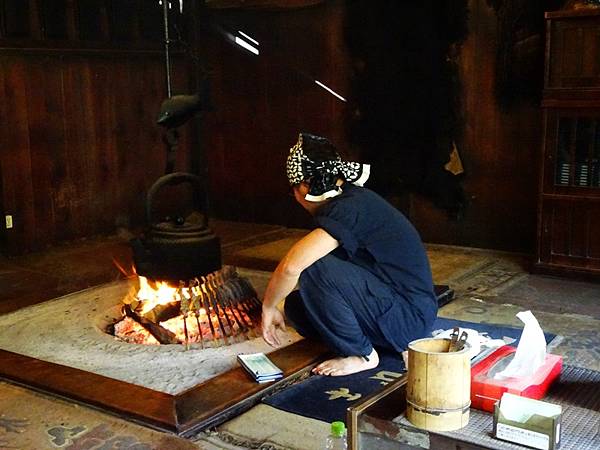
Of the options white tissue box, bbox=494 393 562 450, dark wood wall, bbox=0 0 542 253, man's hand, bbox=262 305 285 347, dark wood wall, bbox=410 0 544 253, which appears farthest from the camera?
dark wood wall, bbox=0 0 542 253

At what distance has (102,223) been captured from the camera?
5648 mm

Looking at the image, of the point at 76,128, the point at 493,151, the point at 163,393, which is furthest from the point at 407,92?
the point at 163,393

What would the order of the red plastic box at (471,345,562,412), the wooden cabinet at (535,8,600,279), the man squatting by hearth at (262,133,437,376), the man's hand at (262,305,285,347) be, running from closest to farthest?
the red plastic box at (471,345,562,412) < the man squatting by hearth at (262,133,437,376) < the man's hand at (262,305,285,347) < the wooden cabinet at (535,8,600,279)

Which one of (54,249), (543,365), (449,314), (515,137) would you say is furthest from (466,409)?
(54,249)

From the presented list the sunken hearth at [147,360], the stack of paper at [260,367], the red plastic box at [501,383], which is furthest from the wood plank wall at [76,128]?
the red plastic box at [501,383]

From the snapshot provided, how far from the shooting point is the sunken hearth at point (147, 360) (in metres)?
2.46

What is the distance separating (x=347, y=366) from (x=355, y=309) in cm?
23

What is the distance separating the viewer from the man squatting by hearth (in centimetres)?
257

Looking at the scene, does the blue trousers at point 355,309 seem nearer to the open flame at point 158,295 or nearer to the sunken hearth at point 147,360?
the sunken hearth at point 147,360

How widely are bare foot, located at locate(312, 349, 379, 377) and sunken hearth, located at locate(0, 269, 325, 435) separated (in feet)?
0.25

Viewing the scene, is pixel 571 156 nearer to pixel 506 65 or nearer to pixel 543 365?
pixel 506 65

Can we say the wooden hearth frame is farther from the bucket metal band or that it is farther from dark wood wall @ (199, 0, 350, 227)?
dark wood wall @ (199, 0, 350, 227)

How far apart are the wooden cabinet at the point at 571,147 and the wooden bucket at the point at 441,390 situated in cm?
287

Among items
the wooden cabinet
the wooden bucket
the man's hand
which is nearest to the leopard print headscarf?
the man's hand
